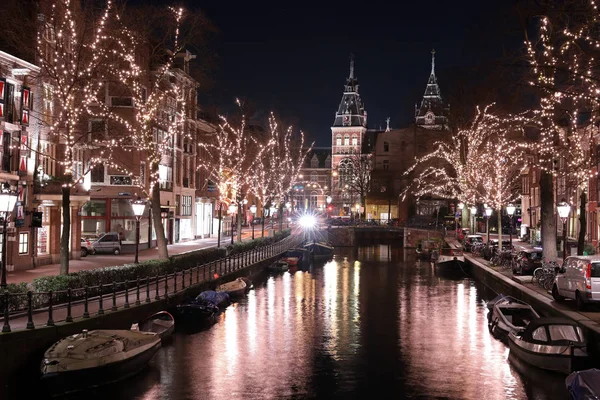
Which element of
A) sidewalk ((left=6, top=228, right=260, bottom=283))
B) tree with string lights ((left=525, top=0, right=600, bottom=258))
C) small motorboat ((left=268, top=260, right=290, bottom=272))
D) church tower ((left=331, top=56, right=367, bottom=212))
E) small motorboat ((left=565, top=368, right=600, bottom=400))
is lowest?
small motorboat ((left=268, top=260, right=290, bottom=272))

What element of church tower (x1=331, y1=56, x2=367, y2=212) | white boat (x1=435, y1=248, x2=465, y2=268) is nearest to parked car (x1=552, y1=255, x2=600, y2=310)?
white boat (x1=435, y1=248, x2=465, y2=268)

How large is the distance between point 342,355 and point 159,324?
21.9 ft

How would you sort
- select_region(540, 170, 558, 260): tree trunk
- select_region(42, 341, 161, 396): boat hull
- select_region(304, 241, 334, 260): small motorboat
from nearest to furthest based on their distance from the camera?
select_region(42, 341, 161, 396): boat hull, select_region(540, 170, 558, 260): tree trunk, select_region(304, 241, 334, 260): small motorboat

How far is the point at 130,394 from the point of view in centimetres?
1822

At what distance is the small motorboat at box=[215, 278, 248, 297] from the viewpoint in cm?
3562

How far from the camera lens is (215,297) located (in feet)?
104

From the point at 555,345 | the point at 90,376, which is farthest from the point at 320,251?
the point at 90,376

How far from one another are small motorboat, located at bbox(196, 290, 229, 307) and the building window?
381 inches

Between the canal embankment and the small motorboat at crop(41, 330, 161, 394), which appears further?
the canal embankment

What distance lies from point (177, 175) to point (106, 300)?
38.7 metres

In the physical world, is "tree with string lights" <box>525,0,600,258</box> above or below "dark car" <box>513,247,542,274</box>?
above

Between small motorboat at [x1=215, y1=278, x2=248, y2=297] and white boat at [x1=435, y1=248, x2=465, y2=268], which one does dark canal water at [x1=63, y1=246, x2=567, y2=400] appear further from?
white boat at [x1=435, y1=248, x2=465, y2=268]

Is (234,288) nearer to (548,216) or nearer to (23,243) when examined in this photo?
(23,243)

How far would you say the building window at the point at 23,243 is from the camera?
3391 centimetres
